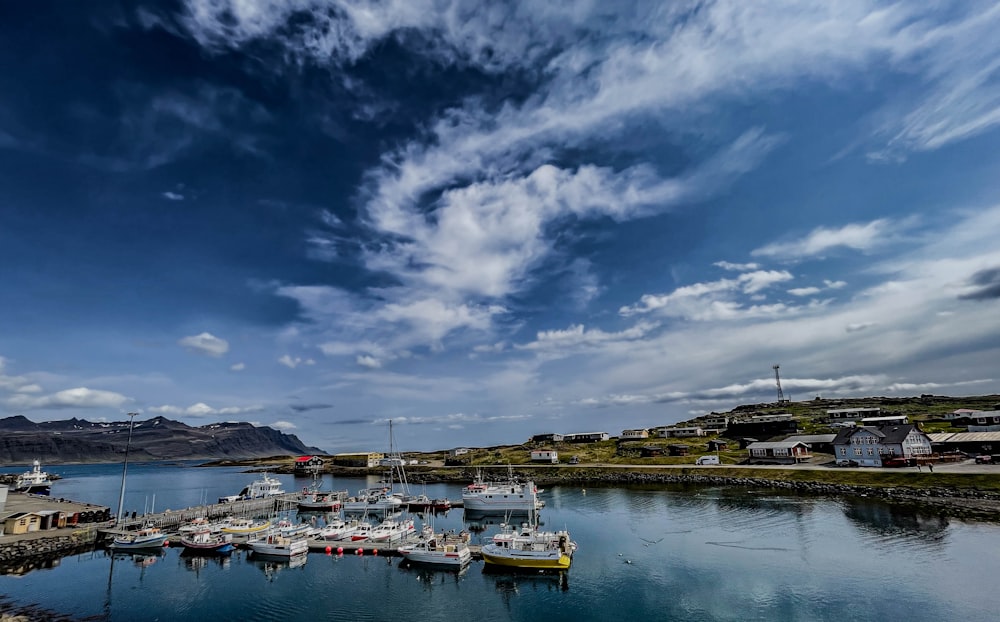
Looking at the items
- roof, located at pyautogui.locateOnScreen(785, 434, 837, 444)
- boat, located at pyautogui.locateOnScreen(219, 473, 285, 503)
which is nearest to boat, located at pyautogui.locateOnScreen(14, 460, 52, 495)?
boat, located at pyautogui.locateOnScreen(219, 473, 285, 503)

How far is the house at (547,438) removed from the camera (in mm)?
183475

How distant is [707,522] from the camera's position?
208 feet

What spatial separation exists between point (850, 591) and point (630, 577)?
55.3 ft

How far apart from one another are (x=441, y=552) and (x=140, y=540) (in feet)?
125

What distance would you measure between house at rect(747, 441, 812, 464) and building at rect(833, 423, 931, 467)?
9013 millimetres

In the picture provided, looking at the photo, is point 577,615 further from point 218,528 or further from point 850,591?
point 218,528

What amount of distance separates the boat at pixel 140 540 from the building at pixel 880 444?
115 metres

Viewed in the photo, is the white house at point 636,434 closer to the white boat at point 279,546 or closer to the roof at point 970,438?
the roof at point 970,438

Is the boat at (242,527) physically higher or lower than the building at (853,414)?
lower

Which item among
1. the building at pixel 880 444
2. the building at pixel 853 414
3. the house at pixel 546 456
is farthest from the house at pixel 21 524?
the building at pixel 853 414

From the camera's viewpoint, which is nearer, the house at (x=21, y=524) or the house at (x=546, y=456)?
the house at (x=21, y=524)

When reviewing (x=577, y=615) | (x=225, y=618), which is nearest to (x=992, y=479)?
(x=577, y=615)

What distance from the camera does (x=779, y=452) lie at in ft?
356

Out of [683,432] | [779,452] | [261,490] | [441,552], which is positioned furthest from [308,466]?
[779,452]
